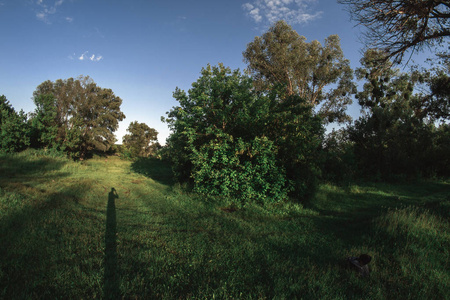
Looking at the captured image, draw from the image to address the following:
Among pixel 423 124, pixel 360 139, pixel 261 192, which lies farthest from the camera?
pixel 360 139

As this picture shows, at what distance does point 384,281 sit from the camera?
11.8 ft

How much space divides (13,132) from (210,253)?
26.3 m

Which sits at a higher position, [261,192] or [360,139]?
[360,139]

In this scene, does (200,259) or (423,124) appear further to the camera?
(423,124)

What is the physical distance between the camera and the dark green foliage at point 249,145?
984 centimetres

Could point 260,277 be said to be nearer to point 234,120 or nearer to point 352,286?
point 352,286

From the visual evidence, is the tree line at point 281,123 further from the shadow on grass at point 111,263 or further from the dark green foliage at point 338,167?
the shadow on grass at point 111,263

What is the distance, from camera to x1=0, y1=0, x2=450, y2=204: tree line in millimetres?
10000

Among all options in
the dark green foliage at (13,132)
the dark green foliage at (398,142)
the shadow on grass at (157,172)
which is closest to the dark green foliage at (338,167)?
the dark green foliage at (398,142)

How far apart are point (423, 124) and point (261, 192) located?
23909 millimetres

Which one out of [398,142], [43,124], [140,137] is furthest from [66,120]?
[398,142]

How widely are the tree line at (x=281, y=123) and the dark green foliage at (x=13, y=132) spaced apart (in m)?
0.11

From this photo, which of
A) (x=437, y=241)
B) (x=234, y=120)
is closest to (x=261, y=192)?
(x=234, y=120)

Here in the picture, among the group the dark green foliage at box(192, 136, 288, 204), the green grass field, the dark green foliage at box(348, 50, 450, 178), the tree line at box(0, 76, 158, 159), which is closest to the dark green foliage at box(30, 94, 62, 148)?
the tree line at box(0, 76, 158, 159)
